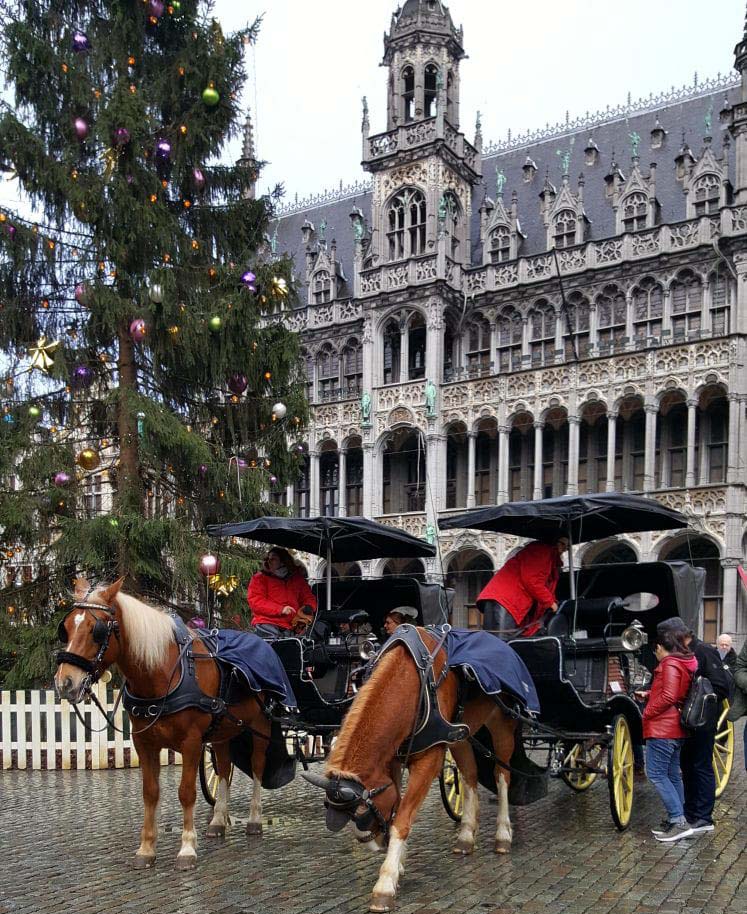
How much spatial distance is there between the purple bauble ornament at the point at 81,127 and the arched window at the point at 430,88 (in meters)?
21.5

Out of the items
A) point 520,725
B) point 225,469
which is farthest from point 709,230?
point 520,725

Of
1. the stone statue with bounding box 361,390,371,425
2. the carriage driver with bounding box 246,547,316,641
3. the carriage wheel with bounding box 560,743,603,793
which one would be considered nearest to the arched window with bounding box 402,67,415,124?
the stone statue with bounding box 361,390,371,425

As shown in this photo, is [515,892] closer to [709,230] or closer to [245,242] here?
[245,242]

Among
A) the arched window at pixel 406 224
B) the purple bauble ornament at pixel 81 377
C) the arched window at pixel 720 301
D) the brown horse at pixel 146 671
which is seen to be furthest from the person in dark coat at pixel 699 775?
the arched window at pixel 406 224

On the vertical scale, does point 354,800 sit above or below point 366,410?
below

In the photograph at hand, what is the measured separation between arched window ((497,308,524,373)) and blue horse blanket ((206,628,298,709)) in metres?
24.6

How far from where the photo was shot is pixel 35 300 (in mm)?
13875

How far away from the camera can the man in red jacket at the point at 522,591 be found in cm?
865

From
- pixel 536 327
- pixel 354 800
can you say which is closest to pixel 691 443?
pixel 536 327

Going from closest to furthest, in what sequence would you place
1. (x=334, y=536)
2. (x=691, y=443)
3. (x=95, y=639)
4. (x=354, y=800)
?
(x=354, y=800) → (x=95, y=639) → (x=334, y=536) → (x=691, y=443)

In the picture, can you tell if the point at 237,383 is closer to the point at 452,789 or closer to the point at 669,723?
the point at 452,789

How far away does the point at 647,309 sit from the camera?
29.4 m

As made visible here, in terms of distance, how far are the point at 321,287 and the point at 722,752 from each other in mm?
29487

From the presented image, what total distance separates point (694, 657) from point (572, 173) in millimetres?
29686
